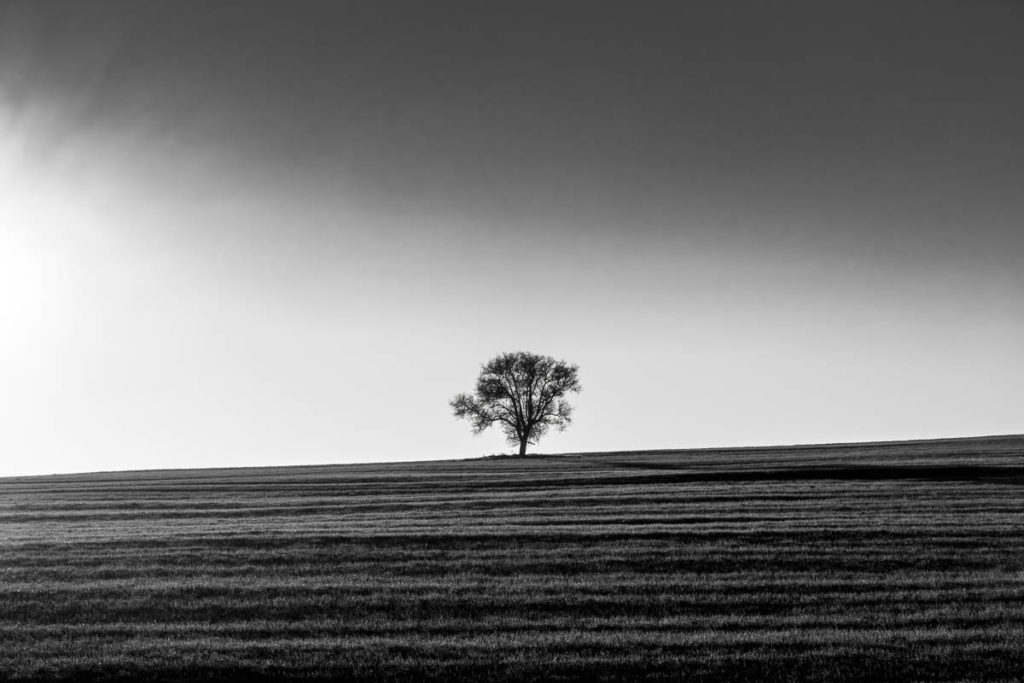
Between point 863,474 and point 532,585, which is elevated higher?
point 863,474

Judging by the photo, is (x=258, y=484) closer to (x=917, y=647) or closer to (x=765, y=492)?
(x=765, y=492)

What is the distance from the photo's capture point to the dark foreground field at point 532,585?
51.4 ft

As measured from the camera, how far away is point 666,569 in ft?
77.4

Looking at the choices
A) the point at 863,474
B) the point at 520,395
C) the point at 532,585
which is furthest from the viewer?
the point at 520,395

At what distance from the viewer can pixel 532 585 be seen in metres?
21.8

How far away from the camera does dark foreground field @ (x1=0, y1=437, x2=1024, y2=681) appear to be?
1568 cm

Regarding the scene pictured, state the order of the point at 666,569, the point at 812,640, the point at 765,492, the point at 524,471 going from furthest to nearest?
the point at 524,471 → the point at 765,492 → the point at 666,569 → the point at 812,640

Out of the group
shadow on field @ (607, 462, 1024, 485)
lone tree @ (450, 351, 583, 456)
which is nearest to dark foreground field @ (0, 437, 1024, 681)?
shadow on field @ (607, 462, 1024, 485)

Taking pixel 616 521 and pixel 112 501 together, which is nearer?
pixel 616 521

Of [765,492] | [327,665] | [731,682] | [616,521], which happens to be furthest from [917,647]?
[765,492]

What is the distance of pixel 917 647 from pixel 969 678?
70.9 inches

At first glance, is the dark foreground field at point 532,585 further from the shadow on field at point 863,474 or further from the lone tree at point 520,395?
the lone tree at point 520,395

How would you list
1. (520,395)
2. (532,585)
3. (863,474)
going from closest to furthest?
1. (532,585)
2. (863,474)
3. (520,395)

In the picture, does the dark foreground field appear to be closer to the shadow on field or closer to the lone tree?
the shadow on field
